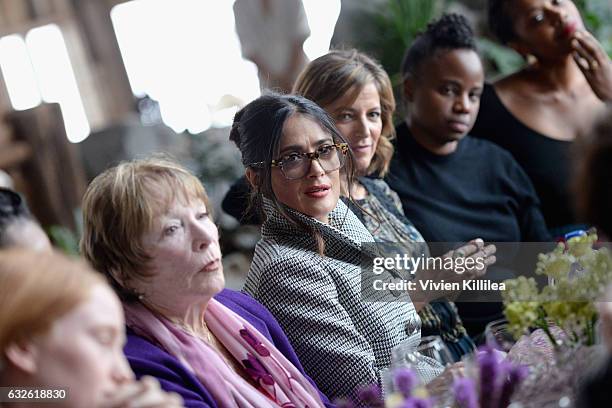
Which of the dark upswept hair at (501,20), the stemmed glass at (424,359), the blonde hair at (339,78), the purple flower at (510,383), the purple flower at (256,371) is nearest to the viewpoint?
the purple flower at (510,383)

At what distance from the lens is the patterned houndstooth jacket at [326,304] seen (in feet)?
5.90

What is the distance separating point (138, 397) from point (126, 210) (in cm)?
47

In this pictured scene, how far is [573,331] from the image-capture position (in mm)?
A: 1345

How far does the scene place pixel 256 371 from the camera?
5.14ft

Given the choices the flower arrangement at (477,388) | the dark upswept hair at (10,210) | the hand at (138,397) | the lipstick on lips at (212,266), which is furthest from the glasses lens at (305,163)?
the hand at (138,397)

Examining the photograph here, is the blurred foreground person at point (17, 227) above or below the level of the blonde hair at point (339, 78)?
above

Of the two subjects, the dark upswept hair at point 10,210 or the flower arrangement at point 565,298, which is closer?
the flower arrangement at point 565,298

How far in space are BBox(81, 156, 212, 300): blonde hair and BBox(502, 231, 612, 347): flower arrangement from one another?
22.8 inches

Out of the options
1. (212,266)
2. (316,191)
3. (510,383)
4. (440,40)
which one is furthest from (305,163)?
(440,40)

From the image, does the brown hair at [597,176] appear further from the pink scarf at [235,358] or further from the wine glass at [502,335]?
the pink scarf at [235,358]

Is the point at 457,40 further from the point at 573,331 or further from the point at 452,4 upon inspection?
the point at 452,4

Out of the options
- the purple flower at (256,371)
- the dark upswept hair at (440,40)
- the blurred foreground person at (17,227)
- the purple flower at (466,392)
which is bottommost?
the purple flower at (256,371)

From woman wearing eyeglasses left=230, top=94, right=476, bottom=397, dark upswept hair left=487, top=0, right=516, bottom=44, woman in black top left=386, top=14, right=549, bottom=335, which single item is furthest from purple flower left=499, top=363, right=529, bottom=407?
dark upswept hair left=487, top=0, right=516, bottom=44

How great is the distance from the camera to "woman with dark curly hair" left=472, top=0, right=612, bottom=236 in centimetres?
276
